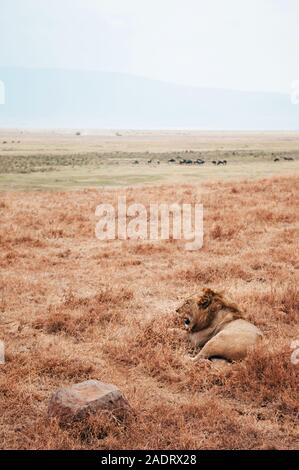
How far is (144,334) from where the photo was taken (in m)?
7.87

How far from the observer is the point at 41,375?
266 inches

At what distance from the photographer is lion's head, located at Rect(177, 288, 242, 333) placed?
25.3 feet

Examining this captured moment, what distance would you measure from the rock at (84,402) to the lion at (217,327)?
1.82 meters

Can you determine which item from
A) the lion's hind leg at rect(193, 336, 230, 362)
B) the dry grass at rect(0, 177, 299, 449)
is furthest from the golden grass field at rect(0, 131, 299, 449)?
the lion's hind leg at rect(193, 336, 230, 362)

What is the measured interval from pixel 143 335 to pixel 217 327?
1.15 m

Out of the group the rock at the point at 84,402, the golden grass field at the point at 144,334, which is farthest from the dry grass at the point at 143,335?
the rock at the point at 84,402

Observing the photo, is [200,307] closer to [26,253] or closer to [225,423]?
[225,423]

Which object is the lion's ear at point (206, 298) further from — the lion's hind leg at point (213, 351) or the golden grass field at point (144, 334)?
the lion's hind leg at point (213, 351)

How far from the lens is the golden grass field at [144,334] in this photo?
17.7 feet

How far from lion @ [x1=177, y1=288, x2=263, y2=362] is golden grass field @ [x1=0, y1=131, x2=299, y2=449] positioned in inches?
9.0

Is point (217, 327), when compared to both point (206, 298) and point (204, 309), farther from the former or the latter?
point (206, 298)

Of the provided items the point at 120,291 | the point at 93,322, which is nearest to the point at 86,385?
the point at 93,322

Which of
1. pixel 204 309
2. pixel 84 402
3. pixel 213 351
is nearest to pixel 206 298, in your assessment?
pixel 204 309
